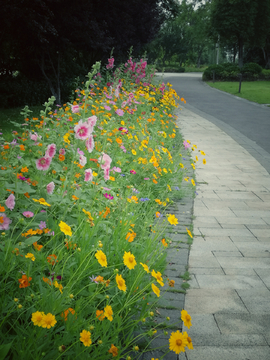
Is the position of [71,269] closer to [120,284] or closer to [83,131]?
[120,284]

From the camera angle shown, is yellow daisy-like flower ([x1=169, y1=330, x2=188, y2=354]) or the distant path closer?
yellow daisy-like flower ([x1=169, y1=330, x2=188, y2=354])

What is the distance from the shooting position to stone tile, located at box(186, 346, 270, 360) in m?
1.86

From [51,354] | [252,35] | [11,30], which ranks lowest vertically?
[51,354]

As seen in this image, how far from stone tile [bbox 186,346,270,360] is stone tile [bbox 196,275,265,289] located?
0.61 m

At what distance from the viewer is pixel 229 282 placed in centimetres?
260

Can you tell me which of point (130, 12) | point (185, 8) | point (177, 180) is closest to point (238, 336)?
point (177, 180)

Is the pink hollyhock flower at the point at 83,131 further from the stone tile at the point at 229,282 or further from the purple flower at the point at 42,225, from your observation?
the stone tile at the point at 229,282

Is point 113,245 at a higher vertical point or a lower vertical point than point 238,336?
higher

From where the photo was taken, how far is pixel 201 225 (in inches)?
142

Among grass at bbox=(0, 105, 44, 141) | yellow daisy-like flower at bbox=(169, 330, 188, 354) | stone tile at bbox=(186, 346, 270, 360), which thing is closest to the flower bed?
yellow daisy-like flower at bbox=(169, 330, 188, 354)

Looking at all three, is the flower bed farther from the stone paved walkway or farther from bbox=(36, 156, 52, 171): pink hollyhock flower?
the stone paved walkway

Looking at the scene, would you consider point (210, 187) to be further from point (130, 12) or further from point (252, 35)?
point (252, 35)

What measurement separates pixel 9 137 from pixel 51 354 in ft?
14.9

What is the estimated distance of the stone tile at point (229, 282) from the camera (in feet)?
8.34
